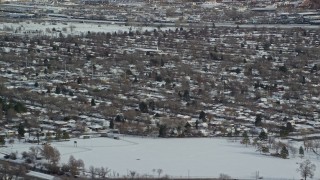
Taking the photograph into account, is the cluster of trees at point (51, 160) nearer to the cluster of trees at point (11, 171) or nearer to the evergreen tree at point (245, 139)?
the cluster of trees at point (11, 171)

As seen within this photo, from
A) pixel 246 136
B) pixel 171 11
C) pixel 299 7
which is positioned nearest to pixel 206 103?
pixel 246 136

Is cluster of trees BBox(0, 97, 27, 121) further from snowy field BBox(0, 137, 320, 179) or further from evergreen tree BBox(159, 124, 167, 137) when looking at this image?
Answer: evergreen tree BBox(159, 124, 167, 137)

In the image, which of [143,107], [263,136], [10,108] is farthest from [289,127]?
[10,108]

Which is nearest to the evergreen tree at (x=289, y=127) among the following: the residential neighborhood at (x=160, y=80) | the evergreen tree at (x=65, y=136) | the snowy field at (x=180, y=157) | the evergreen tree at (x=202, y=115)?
the residential neighborhood at (x=160, y=80)

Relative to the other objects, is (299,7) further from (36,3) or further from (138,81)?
(138,81)

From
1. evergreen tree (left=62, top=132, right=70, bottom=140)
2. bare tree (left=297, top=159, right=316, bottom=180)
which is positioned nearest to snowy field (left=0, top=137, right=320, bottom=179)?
bare tree (left=297, top=159, right=316, bottom=180)

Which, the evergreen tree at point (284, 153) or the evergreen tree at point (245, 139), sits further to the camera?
the evergreen tree at point (245, 139)

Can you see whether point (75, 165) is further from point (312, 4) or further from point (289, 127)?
point (312, 4)
